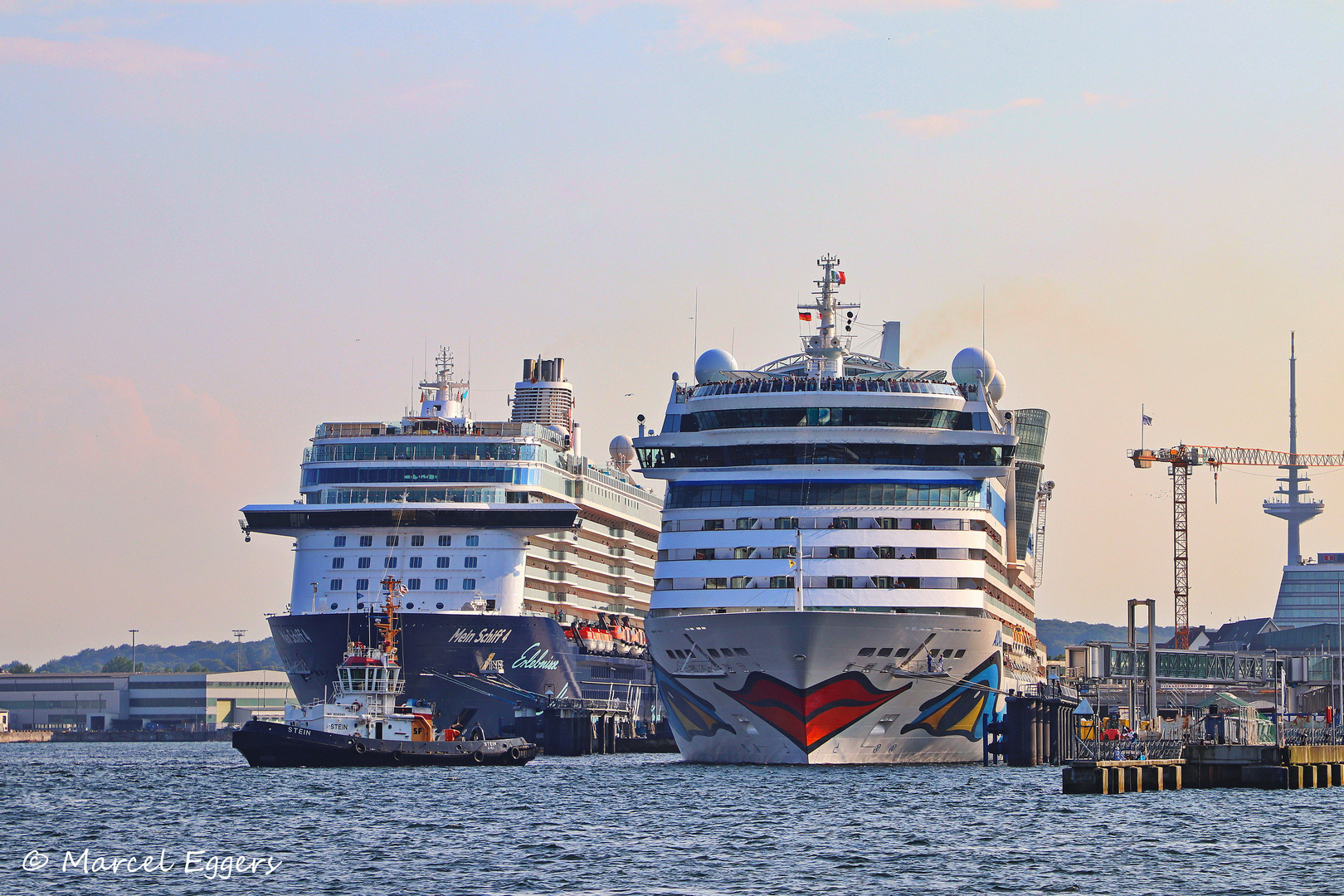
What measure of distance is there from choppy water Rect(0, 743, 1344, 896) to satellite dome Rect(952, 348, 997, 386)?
55.4 ft

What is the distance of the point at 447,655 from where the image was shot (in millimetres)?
100062

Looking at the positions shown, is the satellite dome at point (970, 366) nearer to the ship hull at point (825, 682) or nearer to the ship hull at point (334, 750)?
the ship hull at point (825, 682)

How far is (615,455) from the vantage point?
14500cm

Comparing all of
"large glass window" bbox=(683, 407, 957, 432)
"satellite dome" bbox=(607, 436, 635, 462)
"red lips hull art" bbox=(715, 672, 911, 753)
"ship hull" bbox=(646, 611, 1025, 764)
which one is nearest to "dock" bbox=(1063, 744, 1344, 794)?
"ship hull" bbox=(646, 611, 1025, 764)

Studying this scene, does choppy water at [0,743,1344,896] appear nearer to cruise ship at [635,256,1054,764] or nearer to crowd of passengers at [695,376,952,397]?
cruise ship at [635,256,1054,764]

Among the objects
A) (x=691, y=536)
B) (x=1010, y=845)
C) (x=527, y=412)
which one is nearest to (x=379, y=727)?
(x=691, y=536)

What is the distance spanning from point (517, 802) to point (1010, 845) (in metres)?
19.2

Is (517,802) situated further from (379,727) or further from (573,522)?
(573,522)

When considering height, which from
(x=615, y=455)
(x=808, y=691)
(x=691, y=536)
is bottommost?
(x=808, y=691)

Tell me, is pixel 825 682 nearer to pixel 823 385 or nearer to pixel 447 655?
pixel 823 385

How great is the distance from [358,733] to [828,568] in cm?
2267

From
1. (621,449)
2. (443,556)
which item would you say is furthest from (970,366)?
(621,449)

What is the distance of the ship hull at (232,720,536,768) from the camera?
255ft

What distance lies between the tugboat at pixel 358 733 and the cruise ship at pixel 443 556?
1392 cm
